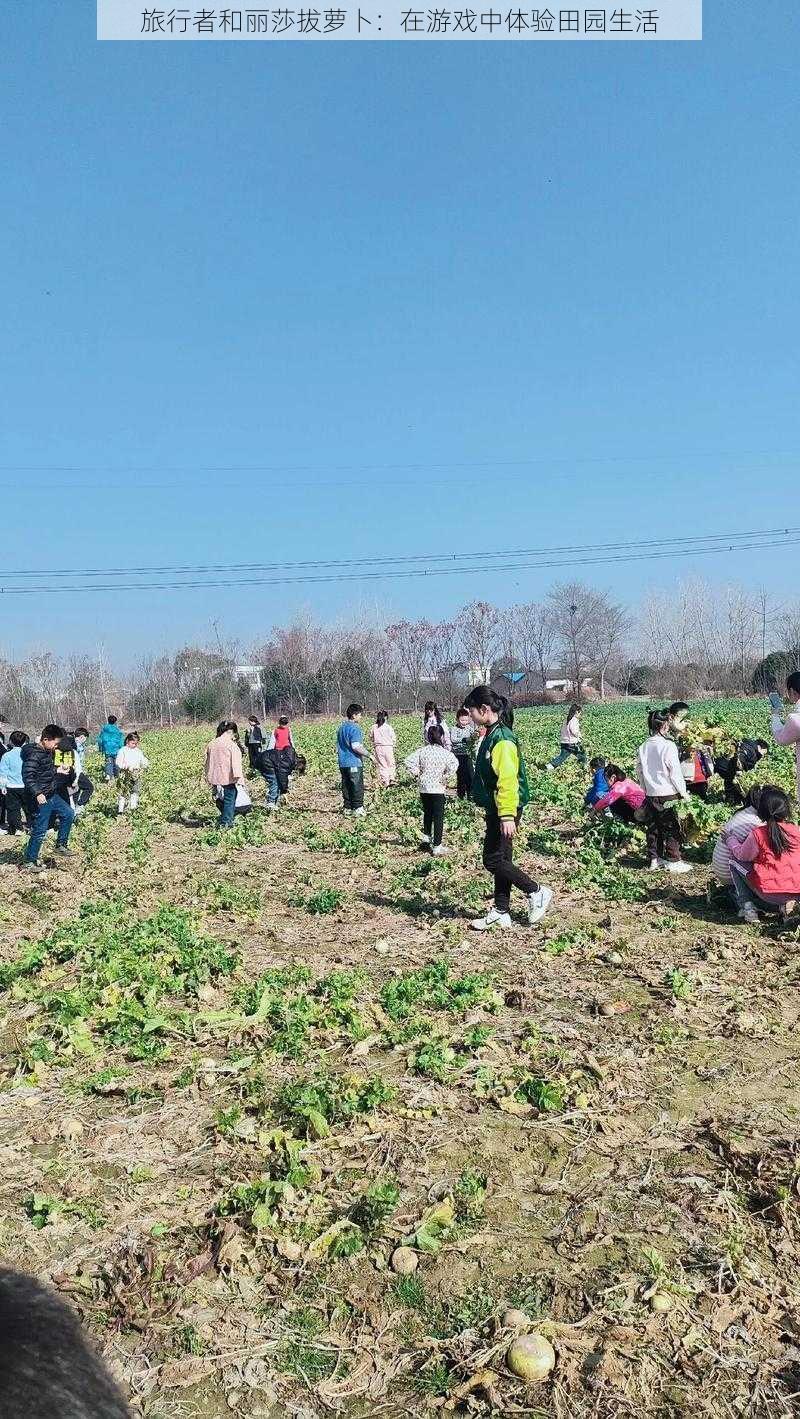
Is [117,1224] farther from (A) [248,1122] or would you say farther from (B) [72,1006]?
(B) [72,1006]

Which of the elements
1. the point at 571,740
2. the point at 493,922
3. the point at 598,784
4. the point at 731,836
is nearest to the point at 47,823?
the point at 493,922

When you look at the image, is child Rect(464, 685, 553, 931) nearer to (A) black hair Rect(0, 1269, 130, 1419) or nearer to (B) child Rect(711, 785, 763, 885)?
(B) child Rect(711, 785, 763, 885)

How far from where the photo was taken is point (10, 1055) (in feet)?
20.4

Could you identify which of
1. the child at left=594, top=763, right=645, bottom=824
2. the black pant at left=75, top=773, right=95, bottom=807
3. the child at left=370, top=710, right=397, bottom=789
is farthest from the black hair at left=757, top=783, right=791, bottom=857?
the black pant at left=75, top=773, right=95, bottom=807

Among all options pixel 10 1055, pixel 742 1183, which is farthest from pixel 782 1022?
pixel 10 1055

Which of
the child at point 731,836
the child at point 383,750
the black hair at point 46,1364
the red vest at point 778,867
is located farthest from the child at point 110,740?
the black hair at point 46,1364

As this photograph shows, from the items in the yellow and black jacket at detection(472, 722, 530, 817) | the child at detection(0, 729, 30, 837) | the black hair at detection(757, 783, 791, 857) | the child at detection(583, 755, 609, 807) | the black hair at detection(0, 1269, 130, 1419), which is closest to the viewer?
the black hair at detection(0, 1269, 130, 1419)

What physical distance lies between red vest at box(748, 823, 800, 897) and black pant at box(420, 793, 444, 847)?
15.3 feet

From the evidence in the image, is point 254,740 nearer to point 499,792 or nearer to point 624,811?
point 624,811

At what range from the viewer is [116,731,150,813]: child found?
18.5m

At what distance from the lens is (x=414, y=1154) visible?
179 inches

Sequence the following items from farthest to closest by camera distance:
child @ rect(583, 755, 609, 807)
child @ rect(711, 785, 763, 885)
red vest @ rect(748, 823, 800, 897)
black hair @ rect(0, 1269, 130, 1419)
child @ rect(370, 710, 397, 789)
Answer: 1. child @ rect(370, 710, 397, 789)
2. child @ rect(583, 755, 609, 807)
3. child @ rect(711, 785, 763, 885)
4. red vest @ rect(748, 823, 800, 897)
5. black hair @ rect(0, 1269, 130, 1419)

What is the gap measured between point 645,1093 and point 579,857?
6.30 m

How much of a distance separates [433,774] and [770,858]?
4.61m
